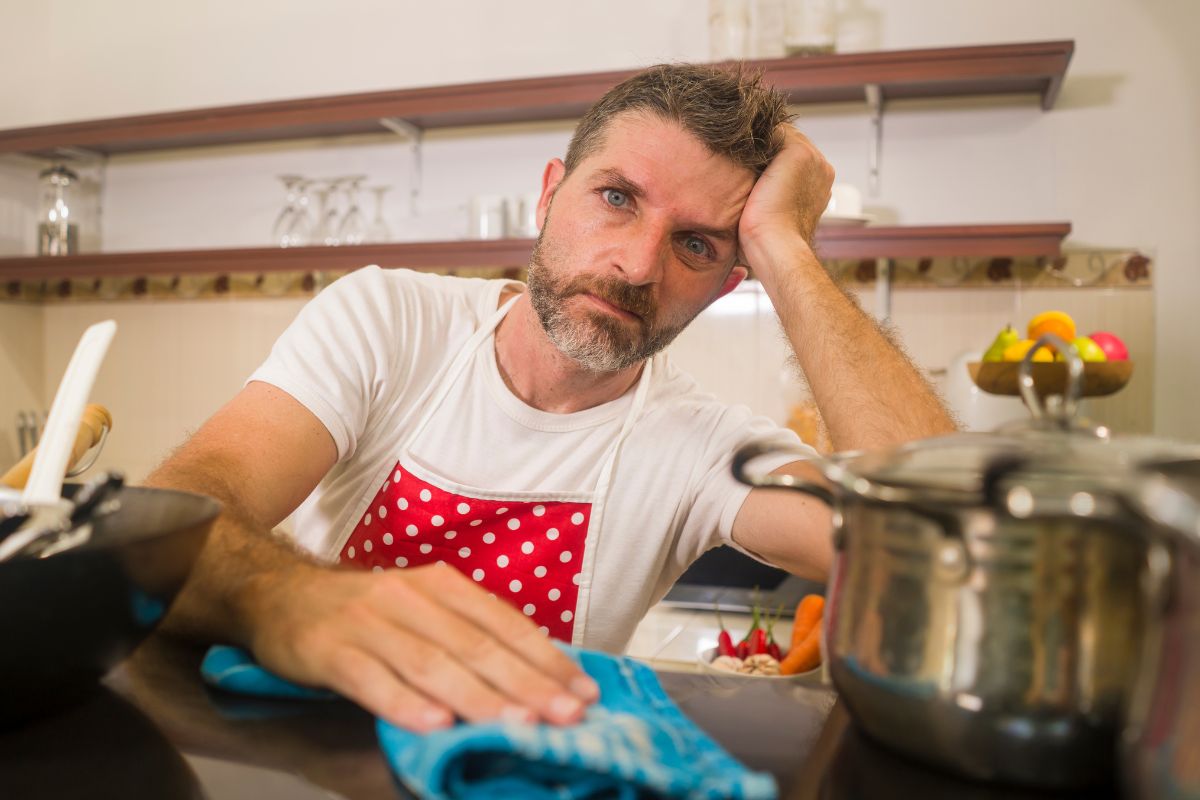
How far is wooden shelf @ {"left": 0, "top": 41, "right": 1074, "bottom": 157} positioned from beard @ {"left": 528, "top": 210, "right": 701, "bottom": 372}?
1.33 m

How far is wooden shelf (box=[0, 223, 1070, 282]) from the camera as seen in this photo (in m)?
2.34

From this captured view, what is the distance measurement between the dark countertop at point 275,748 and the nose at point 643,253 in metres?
0.70

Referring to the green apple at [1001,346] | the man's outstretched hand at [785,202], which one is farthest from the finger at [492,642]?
the green apple at [1001,346]

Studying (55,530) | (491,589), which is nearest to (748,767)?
(55,530)

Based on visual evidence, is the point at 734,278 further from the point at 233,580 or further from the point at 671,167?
the point at 233,580

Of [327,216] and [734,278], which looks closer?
[734,278]

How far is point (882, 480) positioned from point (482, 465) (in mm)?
882

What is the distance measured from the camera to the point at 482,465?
1293mm

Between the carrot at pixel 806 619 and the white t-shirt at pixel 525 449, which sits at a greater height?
the white t-shirt at pixel 525 449

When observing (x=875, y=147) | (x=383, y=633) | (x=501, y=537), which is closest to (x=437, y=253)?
(x=875, y=147)

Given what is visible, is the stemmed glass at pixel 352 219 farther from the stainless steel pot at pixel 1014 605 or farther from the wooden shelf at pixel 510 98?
the stainless steel pot at pixel 1014 605

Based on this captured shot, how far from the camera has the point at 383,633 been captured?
1.69 ft

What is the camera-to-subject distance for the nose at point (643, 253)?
1.22 m

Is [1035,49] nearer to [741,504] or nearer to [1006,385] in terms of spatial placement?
[1006,385]
